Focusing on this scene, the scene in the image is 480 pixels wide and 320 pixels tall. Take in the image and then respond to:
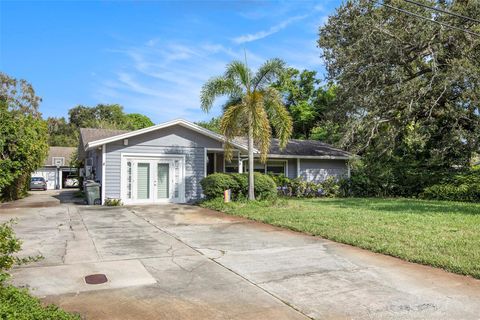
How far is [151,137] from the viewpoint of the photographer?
1747cm

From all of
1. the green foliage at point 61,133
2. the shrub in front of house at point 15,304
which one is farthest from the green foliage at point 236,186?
the green foliage at point 61,133

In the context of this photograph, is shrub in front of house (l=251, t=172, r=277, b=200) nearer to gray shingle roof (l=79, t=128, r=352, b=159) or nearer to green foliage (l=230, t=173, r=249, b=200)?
green foliage (l=230, t=173, r=249, b=200)

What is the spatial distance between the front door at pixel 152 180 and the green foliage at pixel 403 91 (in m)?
9.07

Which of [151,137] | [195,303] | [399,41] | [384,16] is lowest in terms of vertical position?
[195,303]

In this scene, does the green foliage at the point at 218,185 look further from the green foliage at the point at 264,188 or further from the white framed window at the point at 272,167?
the white framed window at the point at 272,167

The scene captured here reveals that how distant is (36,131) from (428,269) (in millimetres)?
21119

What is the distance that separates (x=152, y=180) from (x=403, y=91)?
12.8 metres

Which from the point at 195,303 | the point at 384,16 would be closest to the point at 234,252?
the point at 195,303

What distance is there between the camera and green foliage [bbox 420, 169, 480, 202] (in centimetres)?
1848

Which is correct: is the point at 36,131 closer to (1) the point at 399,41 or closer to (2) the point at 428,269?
(1) the point at 399,41

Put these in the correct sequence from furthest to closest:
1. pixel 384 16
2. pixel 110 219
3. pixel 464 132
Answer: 1. pixel 384 16
2. pixel 464 132
3. pixel 110 219

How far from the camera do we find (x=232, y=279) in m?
5.84

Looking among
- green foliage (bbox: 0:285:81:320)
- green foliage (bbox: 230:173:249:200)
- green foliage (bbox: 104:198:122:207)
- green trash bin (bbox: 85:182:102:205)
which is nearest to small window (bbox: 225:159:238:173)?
green foliage (bbox: 230:173:249:200)

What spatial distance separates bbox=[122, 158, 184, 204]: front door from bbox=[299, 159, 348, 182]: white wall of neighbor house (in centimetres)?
764
